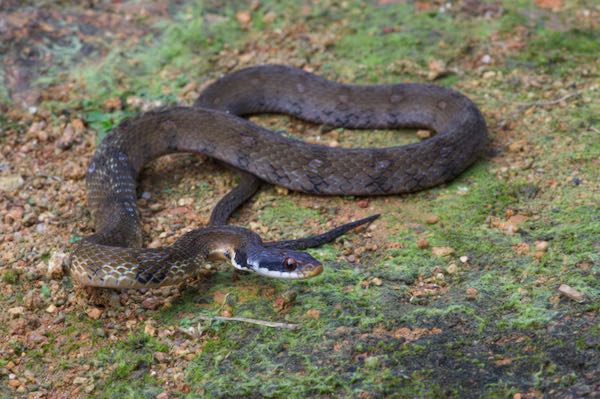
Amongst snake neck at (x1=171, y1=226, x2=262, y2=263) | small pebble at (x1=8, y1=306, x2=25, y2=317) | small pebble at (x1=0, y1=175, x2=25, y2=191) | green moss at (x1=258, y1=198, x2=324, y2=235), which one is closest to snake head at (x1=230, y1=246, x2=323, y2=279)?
snake neck at (x1=171, y1=226, x2=262, y2=263)

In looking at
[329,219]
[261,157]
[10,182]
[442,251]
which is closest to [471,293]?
[442,251]

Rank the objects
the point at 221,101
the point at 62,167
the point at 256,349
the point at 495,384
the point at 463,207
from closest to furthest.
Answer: the point at 495,384, the point at 256,349, the point at 463,207, the point at 62,167, the point at 221,101

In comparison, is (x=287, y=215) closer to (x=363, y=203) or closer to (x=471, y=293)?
(x=363, y=203)

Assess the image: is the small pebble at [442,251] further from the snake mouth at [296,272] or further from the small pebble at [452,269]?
the snake mouth at [296,272]

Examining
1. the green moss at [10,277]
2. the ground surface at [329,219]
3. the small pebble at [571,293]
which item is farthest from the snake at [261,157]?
the small pebble at [571,293]

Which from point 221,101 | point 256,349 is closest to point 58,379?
point 256,349

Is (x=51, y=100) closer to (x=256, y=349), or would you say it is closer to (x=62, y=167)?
(x=62, y=167)

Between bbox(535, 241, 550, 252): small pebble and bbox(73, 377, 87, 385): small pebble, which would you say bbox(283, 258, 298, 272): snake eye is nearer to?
bbox(73, 377, 87, 385): small pebble

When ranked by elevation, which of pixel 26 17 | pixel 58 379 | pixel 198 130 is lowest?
pixel 58 379
